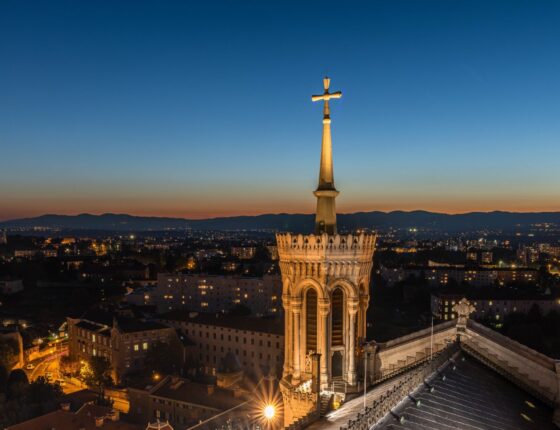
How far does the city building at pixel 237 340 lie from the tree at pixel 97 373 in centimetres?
1958

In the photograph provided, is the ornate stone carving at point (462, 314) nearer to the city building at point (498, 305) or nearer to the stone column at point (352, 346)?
the stone column at point (352, 346)

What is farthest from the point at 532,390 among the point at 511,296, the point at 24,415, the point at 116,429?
the point at 511,296

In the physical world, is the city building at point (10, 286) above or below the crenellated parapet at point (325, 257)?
below

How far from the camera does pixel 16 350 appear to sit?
102125mm

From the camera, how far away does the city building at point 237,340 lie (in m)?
100

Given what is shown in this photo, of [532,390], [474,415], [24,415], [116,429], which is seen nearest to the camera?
[474,415]

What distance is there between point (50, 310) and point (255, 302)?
5744cm

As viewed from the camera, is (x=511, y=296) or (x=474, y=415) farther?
(x=511, y=296)

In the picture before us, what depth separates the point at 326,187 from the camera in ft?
84.2

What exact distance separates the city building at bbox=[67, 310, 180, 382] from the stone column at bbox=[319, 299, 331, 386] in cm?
8049

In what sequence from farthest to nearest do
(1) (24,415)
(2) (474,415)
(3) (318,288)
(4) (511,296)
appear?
(4) (511,296), (1) (24,415), (3) (318,288), (2) (474,415)

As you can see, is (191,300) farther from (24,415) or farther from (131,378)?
(24,415)

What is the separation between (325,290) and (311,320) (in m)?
1.76

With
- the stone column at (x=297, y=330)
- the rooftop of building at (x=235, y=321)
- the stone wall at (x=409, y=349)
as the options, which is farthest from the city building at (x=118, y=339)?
the stone wall at (x=409, y=349)
